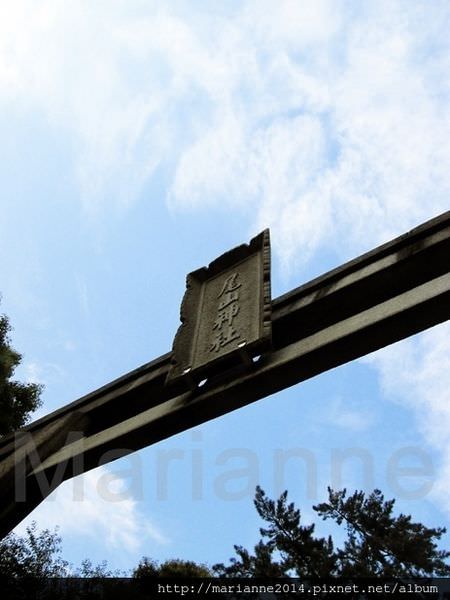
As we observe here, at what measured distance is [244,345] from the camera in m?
4.00

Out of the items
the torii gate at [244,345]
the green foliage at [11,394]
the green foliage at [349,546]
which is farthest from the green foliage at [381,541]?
the green foliage at [11,394]

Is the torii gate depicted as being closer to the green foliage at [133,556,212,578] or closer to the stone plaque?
the stone plaque

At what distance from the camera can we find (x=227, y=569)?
679 centimetres

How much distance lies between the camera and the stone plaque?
410 centimetres

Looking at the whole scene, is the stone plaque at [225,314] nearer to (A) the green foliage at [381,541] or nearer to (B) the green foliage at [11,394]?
(A) the green foliage at [381,541]

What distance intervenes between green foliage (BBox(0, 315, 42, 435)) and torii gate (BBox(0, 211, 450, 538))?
20.4 feet

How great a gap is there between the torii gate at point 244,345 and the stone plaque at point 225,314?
1 cm

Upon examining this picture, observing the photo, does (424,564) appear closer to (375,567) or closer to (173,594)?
(375,567)

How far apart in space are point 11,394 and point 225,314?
761 centimetres

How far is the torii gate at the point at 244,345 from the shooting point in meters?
3.71

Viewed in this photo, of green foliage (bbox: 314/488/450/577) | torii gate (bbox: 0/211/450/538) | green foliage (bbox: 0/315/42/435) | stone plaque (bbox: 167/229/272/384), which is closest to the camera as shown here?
torii gate (bbox: 0/211/450/538)

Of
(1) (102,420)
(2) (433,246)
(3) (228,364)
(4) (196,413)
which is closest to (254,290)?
(3) (228,364)

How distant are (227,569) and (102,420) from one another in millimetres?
2883

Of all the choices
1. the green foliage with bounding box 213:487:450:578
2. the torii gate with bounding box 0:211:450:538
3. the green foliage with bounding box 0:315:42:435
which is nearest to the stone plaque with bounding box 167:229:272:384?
the torii gate with bounding box 0:211:450:538
